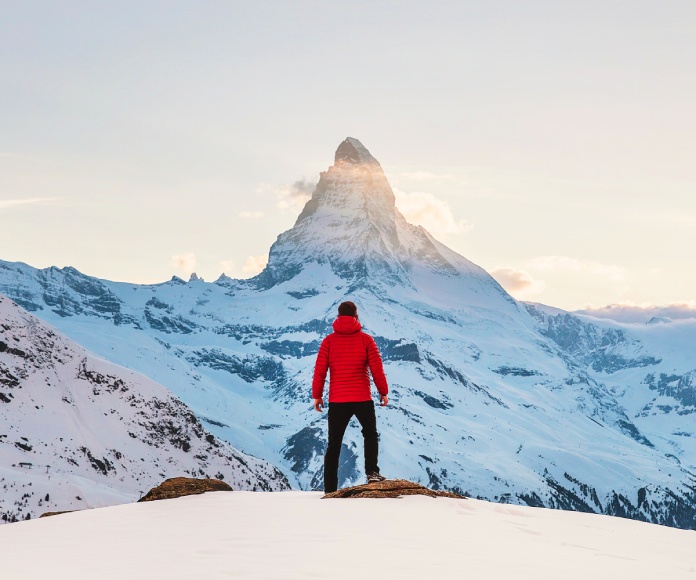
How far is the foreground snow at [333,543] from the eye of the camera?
378 inches

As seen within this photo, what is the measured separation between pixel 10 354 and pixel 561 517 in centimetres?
11220

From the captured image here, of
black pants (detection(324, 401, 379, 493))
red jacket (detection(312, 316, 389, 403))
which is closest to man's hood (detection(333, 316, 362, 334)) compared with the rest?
red jacket (detection(312, 316, 389, 403))

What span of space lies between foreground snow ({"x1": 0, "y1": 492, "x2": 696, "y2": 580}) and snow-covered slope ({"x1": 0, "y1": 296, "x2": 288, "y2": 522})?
70.9m

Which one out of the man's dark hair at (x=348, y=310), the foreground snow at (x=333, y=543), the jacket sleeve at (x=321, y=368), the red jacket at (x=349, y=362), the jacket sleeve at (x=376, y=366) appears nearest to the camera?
the foreground snow at (x=333, y=543)

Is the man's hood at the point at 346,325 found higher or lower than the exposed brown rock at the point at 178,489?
higher

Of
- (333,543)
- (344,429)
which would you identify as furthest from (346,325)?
(333,543)

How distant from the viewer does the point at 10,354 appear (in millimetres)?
117625

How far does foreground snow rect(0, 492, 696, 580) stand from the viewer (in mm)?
9602

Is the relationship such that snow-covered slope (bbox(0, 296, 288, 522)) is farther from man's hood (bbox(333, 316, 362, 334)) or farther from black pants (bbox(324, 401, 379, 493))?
man's hood (bbox(333, 316, 362, 334))

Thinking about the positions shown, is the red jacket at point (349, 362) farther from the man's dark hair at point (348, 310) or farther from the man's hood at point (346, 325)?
the man's dark hair at point (348, 310)

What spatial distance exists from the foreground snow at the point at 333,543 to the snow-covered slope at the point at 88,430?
70.9 meters

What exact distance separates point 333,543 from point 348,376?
19.1 feet

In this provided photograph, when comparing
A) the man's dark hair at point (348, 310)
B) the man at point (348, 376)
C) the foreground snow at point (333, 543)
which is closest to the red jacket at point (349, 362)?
the man at point (348, 376)

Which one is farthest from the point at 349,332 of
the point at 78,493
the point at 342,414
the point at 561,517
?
the point at 78,493
